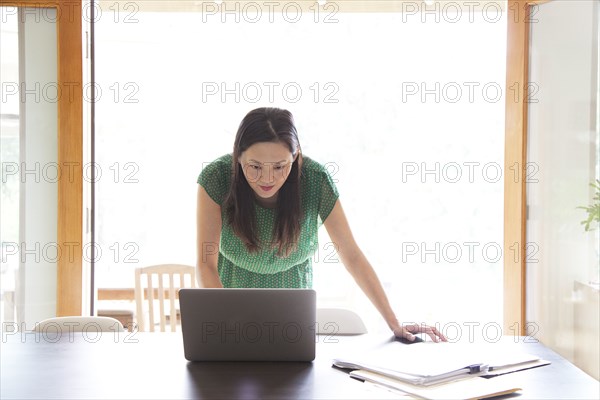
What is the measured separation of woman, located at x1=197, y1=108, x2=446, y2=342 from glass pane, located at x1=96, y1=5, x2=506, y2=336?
9.81 ft

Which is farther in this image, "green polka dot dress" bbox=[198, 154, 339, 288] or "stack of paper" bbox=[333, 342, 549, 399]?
"green polka dot dress" bbox=[198, 154, 339, 288]

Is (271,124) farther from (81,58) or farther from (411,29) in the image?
(411,29)

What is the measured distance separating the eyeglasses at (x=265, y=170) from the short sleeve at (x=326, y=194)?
0.57 feet

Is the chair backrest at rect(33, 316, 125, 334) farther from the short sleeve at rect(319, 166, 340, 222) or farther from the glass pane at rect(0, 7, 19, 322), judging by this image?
the glass pane at rect(0, 7, 19, 322)

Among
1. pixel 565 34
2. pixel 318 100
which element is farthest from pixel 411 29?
pixel 565 34

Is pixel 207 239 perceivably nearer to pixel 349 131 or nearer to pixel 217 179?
pixel 217 179

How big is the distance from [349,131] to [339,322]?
326 cm

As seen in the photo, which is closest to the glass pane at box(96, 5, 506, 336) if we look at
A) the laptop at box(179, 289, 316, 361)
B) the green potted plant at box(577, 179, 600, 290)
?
the green potted plant at box(577, 179, 600, 290)

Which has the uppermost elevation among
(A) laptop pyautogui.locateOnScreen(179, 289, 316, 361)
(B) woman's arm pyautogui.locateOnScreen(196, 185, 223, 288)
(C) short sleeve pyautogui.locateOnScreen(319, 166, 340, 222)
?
(C) short sleeve pyautogui.locateOnScreen(319, 166, 340, 222)

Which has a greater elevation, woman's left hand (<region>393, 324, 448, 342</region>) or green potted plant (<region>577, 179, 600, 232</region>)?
green potted plant (<region>577, 179, 600, 232</region>)

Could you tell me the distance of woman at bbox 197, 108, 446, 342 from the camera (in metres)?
2.06

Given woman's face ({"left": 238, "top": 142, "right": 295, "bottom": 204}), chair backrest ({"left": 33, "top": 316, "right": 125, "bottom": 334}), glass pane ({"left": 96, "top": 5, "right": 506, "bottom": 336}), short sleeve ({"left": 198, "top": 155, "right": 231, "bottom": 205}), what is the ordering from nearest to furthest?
woman's face ({"left": 238, "top": 142, "right": 295, "bottom": 204}) → short sleeve ({"left": 198, "top": 155, "right": 231, "bottom": 205}) → chair backrest ({"left": 33, "top": 316, "right": 125, "bottom": 334}) → glass pane ({"left": 96, "top": 5, "right": 506, "bottom": 336})

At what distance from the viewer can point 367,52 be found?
5293 mm

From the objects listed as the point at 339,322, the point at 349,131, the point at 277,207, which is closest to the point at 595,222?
the point at 339,322
